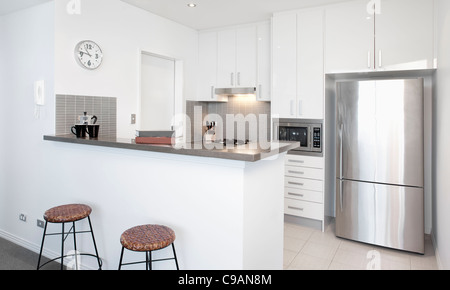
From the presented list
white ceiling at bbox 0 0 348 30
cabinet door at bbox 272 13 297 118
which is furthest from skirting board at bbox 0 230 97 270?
cabinet door at bbox 272 13 297 118

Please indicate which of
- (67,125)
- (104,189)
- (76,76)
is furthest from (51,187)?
(76,76)

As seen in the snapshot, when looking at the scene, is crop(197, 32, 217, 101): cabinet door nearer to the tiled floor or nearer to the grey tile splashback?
the grey tile splashback

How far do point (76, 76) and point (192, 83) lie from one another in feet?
6.36

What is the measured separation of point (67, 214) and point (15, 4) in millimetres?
2162

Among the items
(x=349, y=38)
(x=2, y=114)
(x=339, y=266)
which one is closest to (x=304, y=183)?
(x=339, y=266)

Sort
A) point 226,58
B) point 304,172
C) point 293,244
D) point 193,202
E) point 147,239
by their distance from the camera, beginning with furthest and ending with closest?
point 226,58 → point 304,172 → point 293,244 → point 193,202 → point 147,239

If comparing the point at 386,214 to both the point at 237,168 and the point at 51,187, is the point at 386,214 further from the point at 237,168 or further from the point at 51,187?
the point at 51,187

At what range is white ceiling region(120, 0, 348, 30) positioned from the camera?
136 inches

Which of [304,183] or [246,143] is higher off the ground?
[246,143]

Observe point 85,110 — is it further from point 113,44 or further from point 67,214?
point 67,214

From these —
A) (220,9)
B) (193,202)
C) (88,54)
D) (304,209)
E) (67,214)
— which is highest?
(220,9)

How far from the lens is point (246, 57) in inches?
170

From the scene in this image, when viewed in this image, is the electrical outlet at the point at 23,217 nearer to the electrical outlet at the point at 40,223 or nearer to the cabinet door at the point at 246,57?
the electrical outlet at the point at 40,223

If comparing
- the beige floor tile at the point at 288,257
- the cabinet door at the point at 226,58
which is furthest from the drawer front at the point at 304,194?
the cabinet door at the point at 226,58
